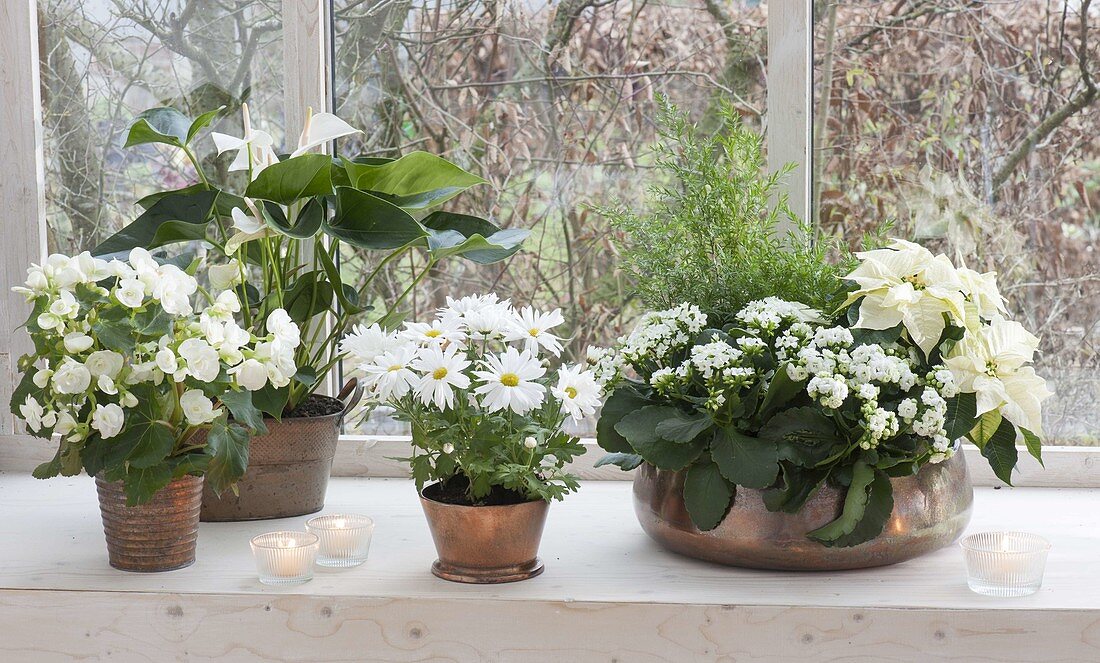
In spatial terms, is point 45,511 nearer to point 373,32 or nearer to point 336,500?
point 336,500

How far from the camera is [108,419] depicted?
1.02 m

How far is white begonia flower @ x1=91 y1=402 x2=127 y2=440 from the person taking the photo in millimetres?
1021

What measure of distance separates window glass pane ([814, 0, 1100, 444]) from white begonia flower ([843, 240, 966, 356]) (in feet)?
1.49

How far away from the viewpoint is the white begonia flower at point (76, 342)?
101 centimetres

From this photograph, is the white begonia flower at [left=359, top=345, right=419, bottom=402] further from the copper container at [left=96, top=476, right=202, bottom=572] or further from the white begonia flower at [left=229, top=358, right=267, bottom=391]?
the copper container at [left=96, top=476, right=202, bottom=572]

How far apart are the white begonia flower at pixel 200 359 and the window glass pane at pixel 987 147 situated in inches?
37.3

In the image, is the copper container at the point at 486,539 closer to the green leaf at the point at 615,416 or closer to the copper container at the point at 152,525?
the green leaf at the point at 615,416

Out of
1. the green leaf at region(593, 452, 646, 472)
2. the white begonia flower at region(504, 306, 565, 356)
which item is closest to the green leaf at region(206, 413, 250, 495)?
the white begonia flower at region(504, 306, 565, 356)

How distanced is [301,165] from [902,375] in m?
0.70

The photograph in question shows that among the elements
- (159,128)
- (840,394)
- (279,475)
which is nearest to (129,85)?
(159,128)

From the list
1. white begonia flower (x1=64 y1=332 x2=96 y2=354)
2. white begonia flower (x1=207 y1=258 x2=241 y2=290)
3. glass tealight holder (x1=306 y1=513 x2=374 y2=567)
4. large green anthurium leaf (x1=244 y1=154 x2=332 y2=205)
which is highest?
large green anthurium leaf (x1=244 y1=154 x2=332 y2=205)

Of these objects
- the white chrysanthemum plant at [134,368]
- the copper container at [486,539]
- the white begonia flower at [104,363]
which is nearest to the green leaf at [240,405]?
the white chrysanthemum plant at [134,368]

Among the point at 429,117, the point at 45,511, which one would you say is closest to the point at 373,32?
the point at 429,117

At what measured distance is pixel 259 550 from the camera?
1071 millimetres
